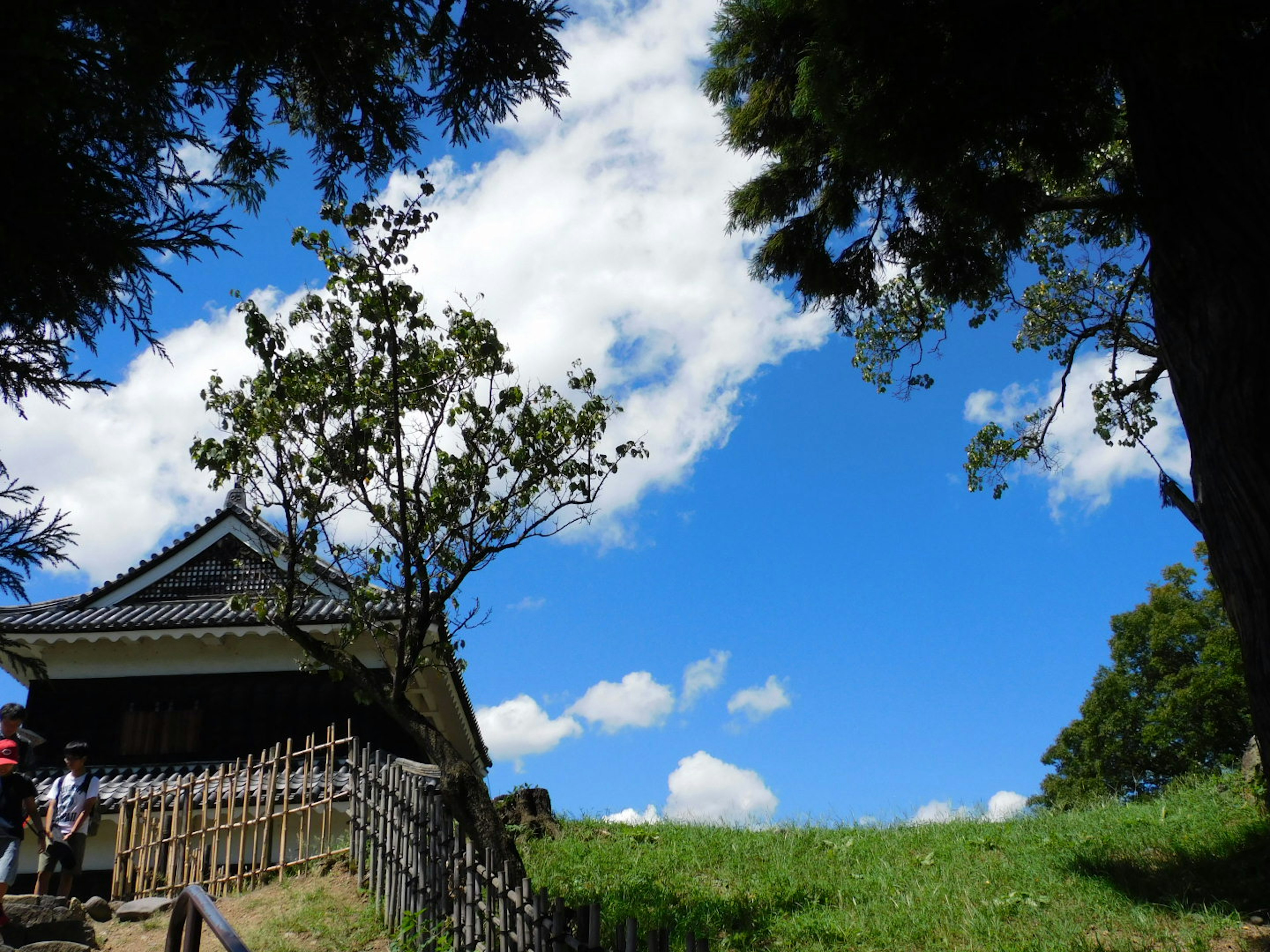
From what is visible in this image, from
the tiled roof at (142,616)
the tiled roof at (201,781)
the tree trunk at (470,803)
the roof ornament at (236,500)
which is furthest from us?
the roof ornament at (236,500)

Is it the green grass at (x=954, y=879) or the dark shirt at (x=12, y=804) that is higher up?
the dark shirt at (x=12, y=804)

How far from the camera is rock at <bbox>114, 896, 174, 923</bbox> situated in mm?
11008

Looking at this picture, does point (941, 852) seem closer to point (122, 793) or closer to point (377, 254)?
point (377, 254)

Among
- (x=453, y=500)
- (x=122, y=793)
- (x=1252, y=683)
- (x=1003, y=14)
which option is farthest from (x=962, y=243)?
(x=122, y=793)

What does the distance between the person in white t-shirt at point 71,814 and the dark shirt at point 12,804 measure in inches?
80.9

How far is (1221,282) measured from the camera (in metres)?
5.98

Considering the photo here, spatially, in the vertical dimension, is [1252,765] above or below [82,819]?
below

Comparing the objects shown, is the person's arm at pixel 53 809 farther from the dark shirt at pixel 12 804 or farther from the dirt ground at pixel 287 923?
the dark shirt at pixel 12 804

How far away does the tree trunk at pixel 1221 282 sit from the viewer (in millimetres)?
5707

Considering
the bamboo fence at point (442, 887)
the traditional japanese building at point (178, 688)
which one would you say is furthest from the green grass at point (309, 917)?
the traditional japanese building at point (178, 688)

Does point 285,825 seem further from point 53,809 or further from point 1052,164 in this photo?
point 1052,164

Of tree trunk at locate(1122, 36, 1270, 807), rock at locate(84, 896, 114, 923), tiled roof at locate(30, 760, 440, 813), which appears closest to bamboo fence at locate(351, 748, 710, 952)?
tiled roof at locate(30, 760, 440, 813)

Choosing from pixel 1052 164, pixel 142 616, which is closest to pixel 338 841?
pixel 142 616

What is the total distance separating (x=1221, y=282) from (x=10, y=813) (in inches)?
421
